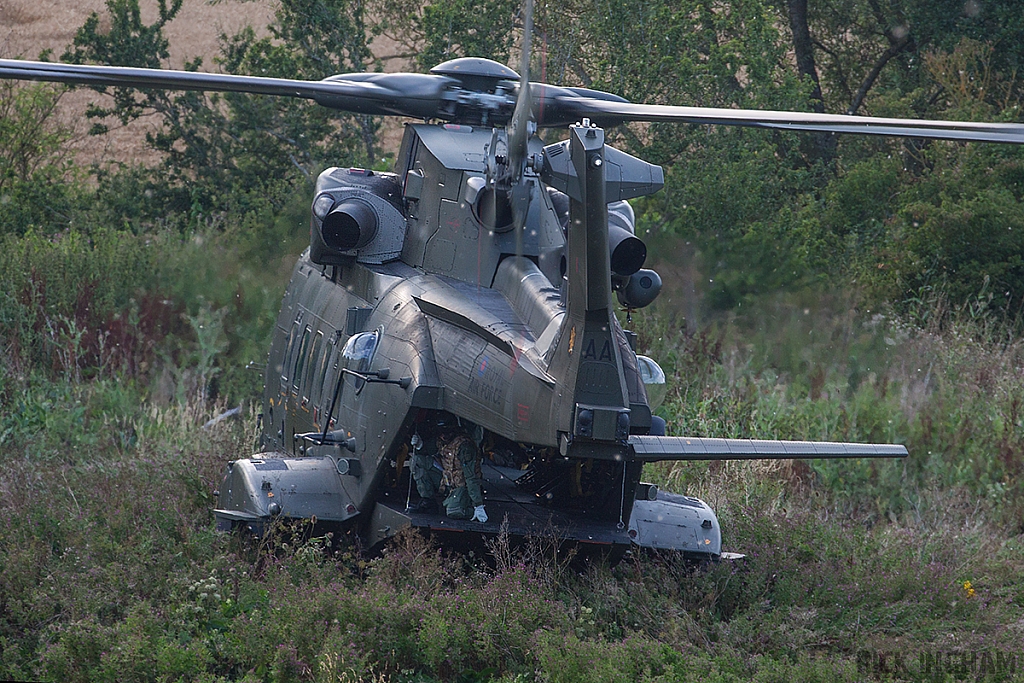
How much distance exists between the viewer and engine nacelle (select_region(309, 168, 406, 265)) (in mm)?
8625

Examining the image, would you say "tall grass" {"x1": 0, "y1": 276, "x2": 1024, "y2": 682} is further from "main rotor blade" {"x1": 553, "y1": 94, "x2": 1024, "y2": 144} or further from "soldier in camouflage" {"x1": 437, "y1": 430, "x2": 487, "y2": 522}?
"main rotor blade" {"x1": 553, "y1": 94, "x2": 1024, "y2": 144}

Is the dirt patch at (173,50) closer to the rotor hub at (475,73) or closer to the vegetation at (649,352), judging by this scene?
the vegetation at (649,352)

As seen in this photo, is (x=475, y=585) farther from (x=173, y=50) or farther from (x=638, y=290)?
(x=173, y=50)

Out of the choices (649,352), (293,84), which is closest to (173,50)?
(649,352)

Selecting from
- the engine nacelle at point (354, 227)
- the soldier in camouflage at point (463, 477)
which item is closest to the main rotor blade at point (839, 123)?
the soldier in camouflage at point (463, 477)

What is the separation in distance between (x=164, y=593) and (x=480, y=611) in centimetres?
229

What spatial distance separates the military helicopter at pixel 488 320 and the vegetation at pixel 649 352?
38 cm

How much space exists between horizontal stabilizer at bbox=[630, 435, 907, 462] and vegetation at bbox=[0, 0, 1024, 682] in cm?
114

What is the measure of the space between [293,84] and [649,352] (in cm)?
810

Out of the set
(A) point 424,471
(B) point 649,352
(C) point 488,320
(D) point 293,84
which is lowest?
(A) point 424,471

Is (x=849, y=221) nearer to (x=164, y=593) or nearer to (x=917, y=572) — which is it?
(x=917, y=572)

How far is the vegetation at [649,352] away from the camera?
23.7 ft

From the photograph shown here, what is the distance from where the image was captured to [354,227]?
28.2 feet

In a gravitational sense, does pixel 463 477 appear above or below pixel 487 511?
above
